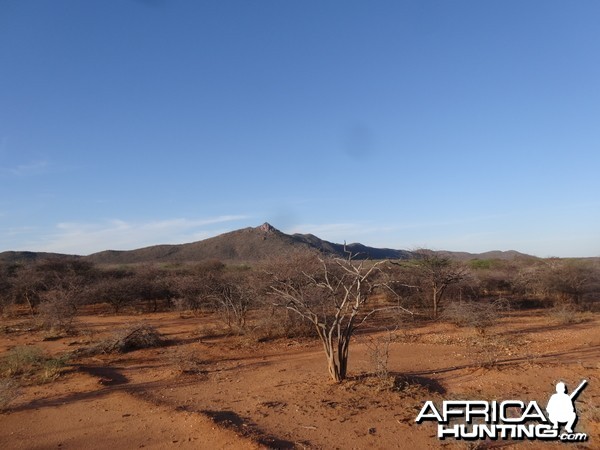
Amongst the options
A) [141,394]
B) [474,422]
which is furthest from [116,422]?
[474,422]

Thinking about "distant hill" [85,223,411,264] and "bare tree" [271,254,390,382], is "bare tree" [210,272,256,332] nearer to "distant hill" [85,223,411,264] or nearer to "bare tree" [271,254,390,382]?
"bare tree" [271,254,390,382]

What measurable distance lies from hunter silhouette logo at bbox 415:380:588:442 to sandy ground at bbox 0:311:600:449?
174 mm

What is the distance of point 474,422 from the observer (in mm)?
7031

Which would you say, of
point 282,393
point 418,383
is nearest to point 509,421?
point 418,383

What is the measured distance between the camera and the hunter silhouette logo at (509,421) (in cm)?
646

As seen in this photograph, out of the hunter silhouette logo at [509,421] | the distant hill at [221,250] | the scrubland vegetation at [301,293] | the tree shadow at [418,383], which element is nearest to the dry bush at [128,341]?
the scrubland vegetation at [301,293]

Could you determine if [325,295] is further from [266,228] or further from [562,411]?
[266,228]

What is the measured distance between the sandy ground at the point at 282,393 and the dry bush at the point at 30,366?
36cm

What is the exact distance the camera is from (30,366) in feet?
39.2

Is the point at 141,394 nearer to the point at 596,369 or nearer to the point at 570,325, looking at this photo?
the point at 596,369

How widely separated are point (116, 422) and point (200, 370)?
167 inches

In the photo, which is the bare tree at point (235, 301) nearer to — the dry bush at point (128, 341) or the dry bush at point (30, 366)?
the dry bush at point (128, 341)

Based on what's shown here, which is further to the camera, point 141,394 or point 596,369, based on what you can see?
point 596,369

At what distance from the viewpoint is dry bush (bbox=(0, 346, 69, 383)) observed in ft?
36.8
